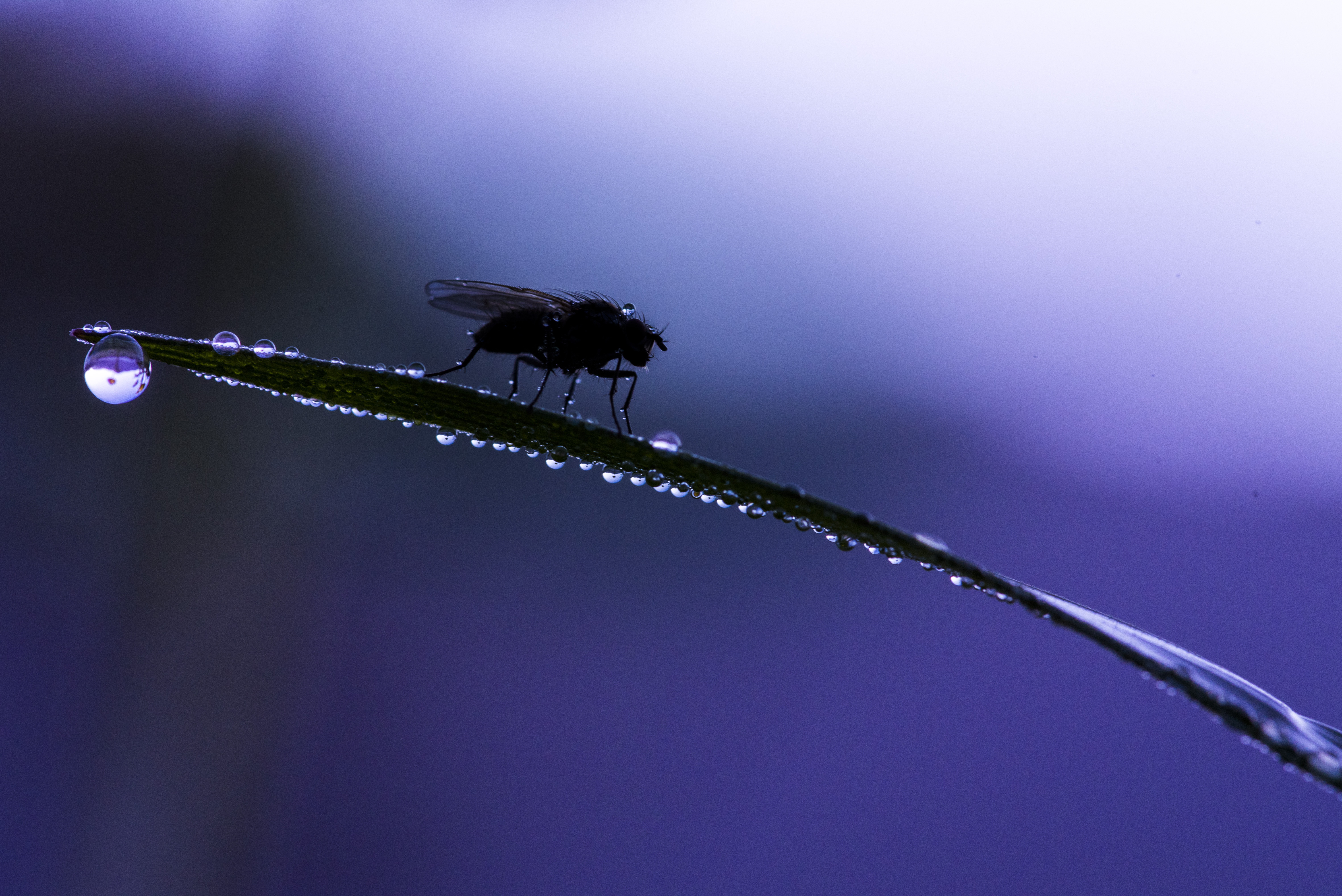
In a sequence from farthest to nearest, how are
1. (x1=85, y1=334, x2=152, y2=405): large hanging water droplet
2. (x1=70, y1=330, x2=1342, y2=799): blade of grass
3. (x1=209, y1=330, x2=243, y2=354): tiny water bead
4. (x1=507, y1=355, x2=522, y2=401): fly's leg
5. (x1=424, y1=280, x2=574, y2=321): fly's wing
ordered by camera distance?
(x1=424, y1=280, x2=574, y2=321): fly's wing
(x1=507, y1=355, x2=522, y2=401): fly's leg
(x1=85, y1=334, x2=152, y2=405): large hanging water droplet
(x1=209, y1=330, x2=243, y2=354): tiny water bead
(x1=70, y1=330, x2=1342, y2=799): blade of grass

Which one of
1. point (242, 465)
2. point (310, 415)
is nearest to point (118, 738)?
point (242, 465)

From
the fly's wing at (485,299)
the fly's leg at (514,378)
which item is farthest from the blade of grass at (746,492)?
the fly's wing at (485,299)

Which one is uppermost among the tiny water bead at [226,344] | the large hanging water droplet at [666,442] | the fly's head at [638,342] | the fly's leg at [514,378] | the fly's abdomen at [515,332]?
the fly's head at [638,342]

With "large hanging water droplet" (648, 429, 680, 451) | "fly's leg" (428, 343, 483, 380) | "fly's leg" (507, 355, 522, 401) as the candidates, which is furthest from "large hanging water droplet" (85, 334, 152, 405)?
"fly's leg" (428, 343, 483, 380)

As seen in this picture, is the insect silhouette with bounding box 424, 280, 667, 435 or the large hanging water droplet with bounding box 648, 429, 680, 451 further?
the insect silhouette with bounding box 424, 280, 667, 435

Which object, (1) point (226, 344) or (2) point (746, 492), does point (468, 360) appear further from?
(2) point (746, 492)

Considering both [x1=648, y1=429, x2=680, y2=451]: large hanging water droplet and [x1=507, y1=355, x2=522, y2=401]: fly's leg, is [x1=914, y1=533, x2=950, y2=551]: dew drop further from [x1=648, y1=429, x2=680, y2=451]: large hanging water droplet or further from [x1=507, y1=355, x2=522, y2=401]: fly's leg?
[x1=507, y1=355, x2=522, y2=401]: fly's leg

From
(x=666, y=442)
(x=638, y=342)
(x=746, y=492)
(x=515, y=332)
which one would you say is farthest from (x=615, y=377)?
(x=746, y=492)

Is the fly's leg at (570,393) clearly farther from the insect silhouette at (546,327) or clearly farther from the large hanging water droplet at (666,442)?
the large hanging water droplet at (666,442)
